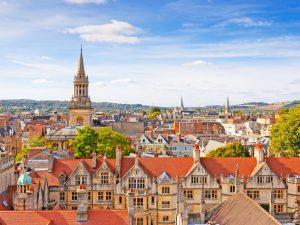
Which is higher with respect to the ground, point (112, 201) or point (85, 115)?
point (85, 115)

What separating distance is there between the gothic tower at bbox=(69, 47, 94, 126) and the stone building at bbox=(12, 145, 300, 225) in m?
57.9

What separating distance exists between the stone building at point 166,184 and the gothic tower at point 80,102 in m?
57.9

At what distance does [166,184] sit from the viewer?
52906 millimetres

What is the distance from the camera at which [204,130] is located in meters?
165

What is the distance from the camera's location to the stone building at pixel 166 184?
5262 cm

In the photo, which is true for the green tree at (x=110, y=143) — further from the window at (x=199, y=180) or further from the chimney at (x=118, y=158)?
the window at (x=199, y=180)

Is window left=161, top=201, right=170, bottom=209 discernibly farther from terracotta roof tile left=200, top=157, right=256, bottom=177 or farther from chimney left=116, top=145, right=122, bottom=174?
chimney left=116, top=145, right=122, bottom=174

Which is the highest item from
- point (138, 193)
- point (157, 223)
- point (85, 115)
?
point (85, 115)

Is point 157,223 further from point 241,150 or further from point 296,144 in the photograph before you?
point 296,144

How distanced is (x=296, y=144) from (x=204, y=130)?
9078 centimetres

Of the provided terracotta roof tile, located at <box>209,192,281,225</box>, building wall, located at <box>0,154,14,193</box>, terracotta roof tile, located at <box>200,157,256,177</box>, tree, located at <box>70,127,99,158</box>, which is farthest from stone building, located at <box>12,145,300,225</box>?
tree, located at <box>70,127,99,158</box>

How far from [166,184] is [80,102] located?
2472 inches

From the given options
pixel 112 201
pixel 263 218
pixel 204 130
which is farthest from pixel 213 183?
pixel 204 130

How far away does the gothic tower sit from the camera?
368ft
